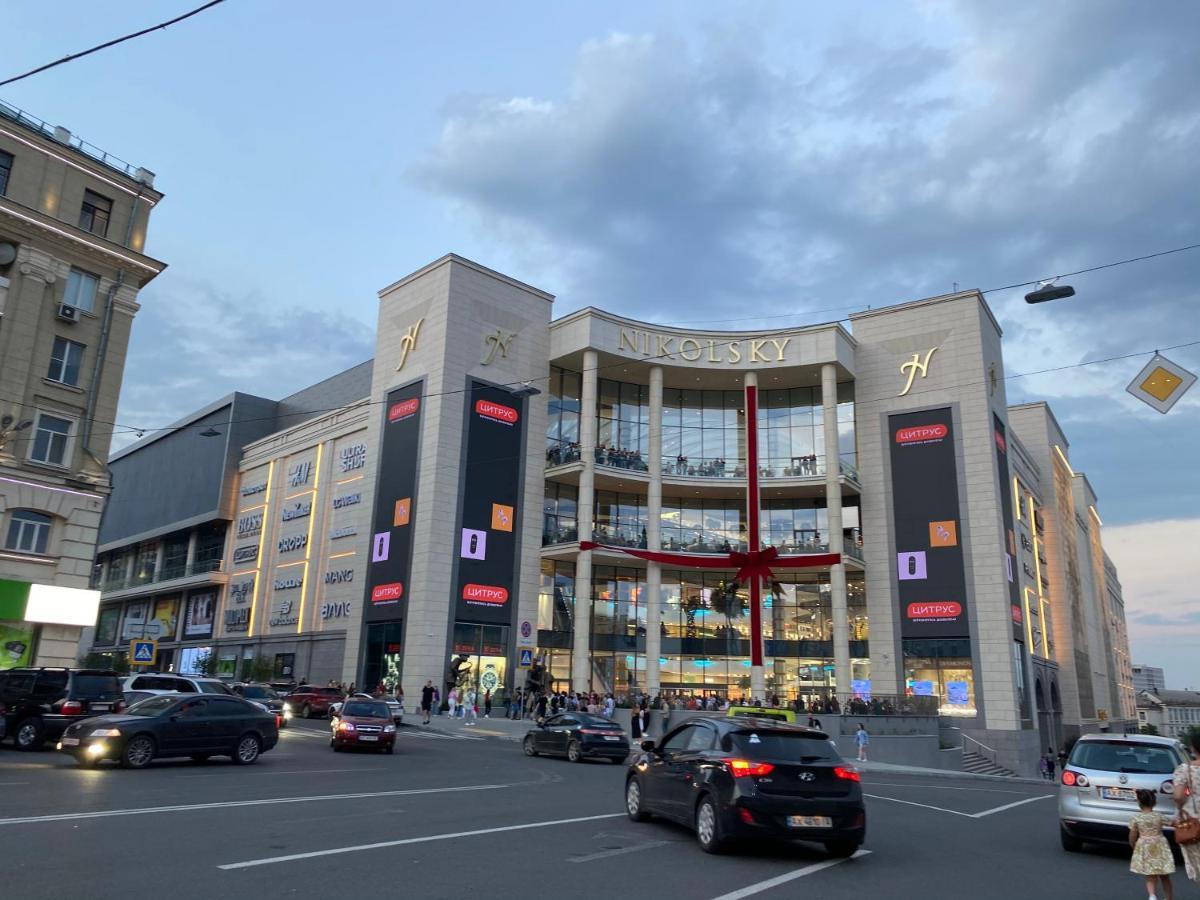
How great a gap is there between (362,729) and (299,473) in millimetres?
37553

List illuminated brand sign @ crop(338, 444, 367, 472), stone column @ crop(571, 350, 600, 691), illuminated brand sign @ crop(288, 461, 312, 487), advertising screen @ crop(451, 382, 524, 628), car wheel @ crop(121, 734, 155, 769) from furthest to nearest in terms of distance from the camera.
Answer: illuminated brand sign @ crop(288, 461, 312, 487) → illuminated brand sign @ crop(338, 444, 367, 472) → stone column @ crop(571, 350, 600, 691) → advertising screen @ crop(451, 382, 524, 628) → car wheel @ crop(121, 734, 155, 769)

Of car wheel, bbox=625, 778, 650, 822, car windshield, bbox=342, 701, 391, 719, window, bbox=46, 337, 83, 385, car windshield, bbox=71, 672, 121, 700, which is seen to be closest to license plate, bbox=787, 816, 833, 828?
car wheel, bbox=625, 778, 650, 822

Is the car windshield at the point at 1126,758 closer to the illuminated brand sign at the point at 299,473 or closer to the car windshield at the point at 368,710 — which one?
the car windshield at the point at 368,710

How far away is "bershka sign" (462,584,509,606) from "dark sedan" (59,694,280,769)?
947 inches

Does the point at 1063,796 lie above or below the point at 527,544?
below

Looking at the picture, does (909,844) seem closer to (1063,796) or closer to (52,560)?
(1063,796)

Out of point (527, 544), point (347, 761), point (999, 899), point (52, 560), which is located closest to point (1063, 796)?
point (999, 899)

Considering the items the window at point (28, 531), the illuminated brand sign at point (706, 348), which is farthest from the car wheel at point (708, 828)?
the illuminated brand sign at point (706, 348)

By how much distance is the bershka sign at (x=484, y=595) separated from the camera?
44531 mm

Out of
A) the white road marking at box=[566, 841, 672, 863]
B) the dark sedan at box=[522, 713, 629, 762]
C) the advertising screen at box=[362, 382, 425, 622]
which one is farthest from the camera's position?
the advertising screen at box=[362, 382, 425, 622]

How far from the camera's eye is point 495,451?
4728 cm

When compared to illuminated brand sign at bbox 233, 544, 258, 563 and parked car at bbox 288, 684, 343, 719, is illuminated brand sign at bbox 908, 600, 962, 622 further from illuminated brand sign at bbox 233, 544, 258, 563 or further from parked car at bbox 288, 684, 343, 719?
illuminated brand sign at bbox 233, 544, 258, 563

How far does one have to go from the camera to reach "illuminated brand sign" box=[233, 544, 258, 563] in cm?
6121

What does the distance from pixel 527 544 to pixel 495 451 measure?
5.12m
